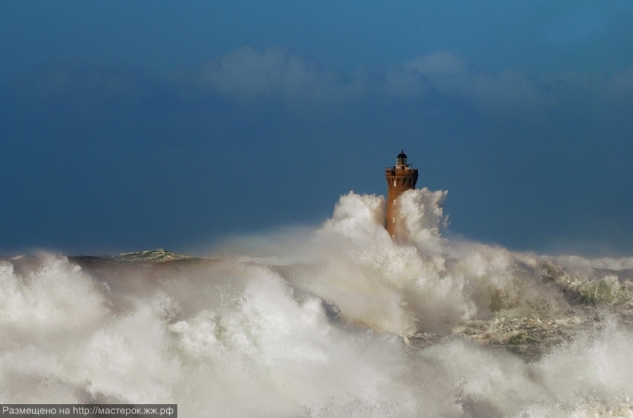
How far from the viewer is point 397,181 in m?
34.1

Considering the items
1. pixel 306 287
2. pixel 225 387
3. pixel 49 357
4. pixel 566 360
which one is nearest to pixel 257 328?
pixel 225 387

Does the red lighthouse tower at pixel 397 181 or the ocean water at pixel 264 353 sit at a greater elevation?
the red lighthouse tower at pixel 397 181

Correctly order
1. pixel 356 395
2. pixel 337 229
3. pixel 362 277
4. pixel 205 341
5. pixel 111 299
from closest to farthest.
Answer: pixel 356 395 → pixel 205 341 → pixel 111 299 → pixel 362 277 → pixel 337 229

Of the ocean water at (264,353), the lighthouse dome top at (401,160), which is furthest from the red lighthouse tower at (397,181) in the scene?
the ocean water at (264,353)

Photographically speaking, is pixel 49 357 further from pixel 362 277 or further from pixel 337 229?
pixel 337 229

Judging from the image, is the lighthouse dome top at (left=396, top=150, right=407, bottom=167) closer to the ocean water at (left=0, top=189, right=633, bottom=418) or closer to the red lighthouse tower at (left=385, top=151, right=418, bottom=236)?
the red lighthouse tower at (left=385, top=151, right=418, bottom=236)

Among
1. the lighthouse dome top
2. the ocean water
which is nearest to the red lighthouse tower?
the lighthouse dome top

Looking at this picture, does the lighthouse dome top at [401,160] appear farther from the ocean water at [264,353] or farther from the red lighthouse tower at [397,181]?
the ocean water at [264,353]

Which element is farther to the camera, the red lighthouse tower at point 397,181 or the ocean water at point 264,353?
the red lighthouse tower at point 397,181

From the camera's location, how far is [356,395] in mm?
15125

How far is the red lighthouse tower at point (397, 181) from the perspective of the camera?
34.0 meters

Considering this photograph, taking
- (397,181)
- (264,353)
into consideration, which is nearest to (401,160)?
(397,181)

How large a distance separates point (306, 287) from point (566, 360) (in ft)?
33.1

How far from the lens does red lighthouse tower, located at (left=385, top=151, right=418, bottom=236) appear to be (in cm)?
3400
